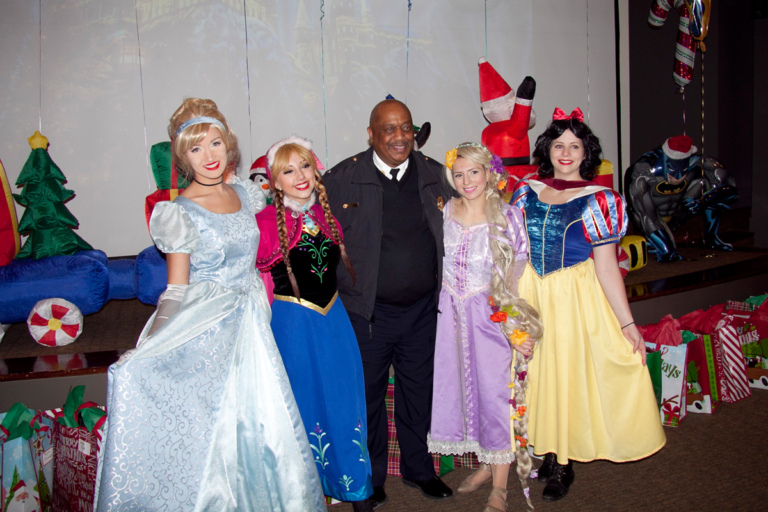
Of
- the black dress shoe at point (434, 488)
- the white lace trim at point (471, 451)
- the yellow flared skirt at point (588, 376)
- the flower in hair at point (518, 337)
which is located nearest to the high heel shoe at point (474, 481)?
the black dress shoe at point (434, 488)

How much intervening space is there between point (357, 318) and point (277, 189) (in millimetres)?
661

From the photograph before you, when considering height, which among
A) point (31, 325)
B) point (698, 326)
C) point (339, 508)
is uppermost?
point (31, 325)

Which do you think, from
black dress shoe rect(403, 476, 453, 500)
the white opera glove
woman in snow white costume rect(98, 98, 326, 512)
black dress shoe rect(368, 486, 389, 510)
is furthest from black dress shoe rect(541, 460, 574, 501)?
the white opera glove

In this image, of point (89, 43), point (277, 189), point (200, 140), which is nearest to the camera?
point (200, 140)

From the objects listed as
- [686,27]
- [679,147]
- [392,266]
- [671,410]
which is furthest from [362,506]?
[686,27]

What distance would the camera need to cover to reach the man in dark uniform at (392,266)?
2432 mm

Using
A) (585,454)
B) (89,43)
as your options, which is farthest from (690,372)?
(89,43)

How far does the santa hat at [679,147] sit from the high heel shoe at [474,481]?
3.80 meters

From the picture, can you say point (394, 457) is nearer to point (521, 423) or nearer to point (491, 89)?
point (521, 423)

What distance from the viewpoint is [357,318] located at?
8.06 feet

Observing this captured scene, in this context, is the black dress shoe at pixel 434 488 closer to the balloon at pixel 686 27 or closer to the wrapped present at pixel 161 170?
the wrapped present at pixel 161 170

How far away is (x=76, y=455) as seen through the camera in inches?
95.4

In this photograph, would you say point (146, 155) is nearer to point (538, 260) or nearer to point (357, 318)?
point (357, 318)

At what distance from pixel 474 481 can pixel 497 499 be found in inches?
8.1
